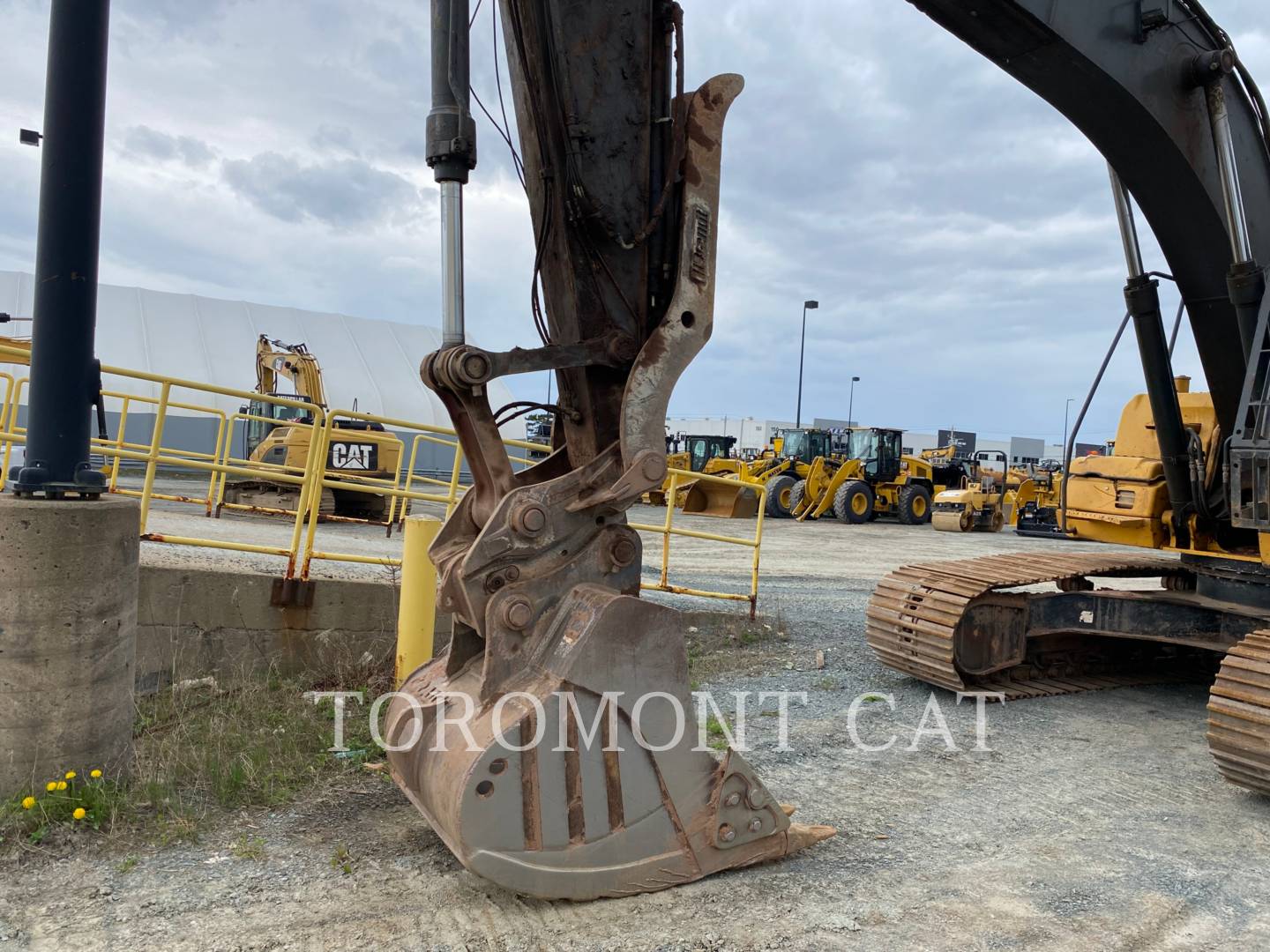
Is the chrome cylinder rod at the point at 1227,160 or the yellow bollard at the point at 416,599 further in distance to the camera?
the yellow bollard at the point at 416,599

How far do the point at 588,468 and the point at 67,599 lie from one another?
7.82 feet

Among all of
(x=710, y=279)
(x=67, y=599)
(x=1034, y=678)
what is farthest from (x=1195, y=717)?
(x=67, y=599)

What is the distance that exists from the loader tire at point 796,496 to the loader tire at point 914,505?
2827 mm

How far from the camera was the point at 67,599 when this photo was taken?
416 cm

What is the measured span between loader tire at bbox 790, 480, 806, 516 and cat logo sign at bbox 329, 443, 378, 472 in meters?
12.8

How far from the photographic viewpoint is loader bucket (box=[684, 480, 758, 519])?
23.9m

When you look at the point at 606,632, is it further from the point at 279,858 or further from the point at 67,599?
the point at 67,599

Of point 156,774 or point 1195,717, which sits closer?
point 156,774

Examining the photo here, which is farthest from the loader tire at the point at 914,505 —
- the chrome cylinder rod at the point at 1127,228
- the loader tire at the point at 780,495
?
the chrome cylinder rod at the point at 1127,228

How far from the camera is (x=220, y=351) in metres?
40.4

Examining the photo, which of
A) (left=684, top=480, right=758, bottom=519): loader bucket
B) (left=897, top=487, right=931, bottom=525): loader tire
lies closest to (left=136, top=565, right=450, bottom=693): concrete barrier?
(left=684, top=480, right=758, bottom=519): loader bucket

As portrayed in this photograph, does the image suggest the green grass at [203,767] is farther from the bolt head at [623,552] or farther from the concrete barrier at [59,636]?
the bolt head at [623,552]

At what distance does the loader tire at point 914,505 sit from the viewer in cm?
2664

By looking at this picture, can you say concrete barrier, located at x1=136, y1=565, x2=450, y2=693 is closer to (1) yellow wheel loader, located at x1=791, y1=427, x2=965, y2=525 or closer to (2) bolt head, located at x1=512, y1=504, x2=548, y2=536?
(2) bolt head, located at x1=512, y1=504, x2=548, y2=536
